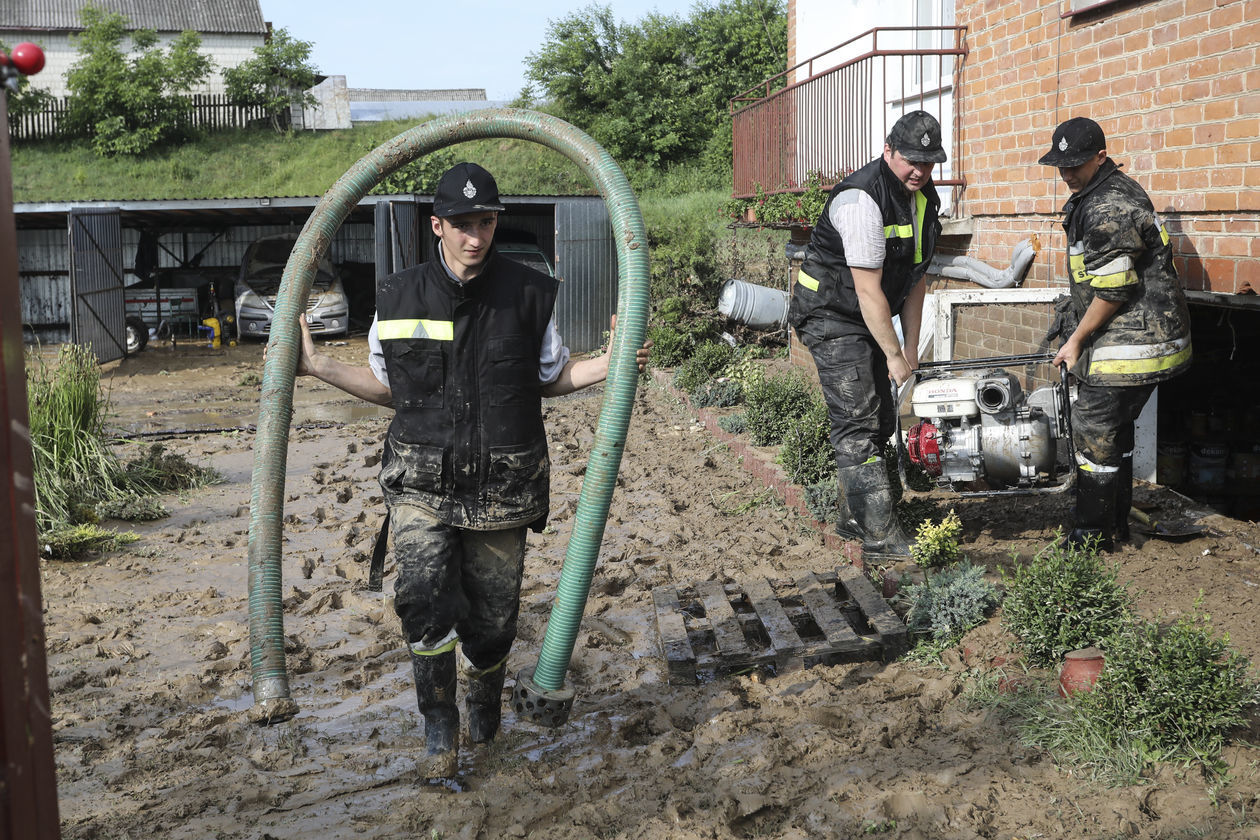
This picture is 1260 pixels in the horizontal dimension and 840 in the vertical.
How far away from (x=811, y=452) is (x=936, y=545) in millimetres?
2344

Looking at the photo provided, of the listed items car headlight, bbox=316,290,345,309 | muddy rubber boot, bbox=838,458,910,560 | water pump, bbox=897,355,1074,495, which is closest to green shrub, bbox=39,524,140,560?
muddy rubber boot, bbox=838,458,910,560

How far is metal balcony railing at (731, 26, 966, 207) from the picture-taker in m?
9.06

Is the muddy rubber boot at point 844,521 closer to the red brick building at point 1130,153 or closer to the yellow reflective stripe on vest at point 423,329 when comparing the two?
the red brick building at point 1130,153

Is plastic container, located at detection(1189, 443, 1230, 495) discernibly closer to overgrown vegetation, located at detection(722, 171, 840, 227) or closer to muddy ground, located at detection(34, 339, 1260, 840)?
muddy ground, located at detection(34, 339, 1260, 840)

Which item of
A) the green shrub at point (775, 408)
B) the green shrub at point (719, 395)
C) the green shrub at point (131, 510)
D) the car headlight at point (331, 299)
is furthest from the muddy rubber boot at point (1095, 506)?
the car headlight at point (331, 299)

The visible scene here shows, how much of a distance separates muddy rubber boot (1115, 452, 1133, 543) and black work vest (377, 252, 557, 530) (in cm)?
330

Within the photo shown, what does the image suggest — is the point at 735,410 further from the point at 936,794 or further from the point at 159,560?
the point at 936,794

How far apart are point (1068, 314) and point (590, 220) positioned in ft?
47.8

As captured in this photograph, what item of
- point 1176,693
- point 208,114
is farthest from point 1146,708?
point 208,114

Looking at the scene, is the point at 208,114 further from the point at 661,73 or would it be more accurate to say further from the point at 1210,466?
the point at 1210,466

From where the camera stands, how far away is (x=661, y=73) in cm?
3684

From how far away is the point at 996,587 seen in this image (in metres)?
4.95

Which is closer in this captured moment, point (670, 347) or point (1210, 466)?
point (1210, 466)

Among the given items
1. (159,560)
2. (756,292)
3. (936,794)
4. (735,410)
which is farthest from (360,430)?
(936,794)
